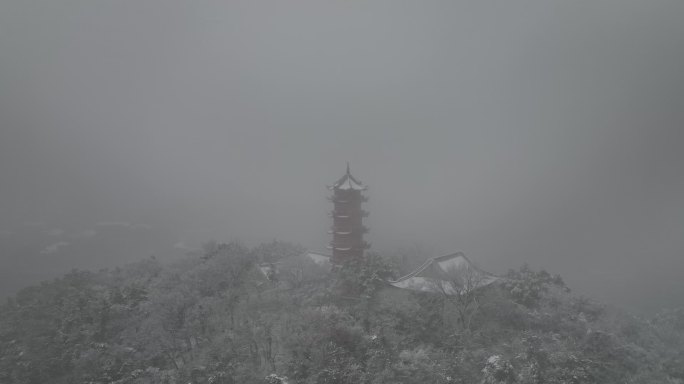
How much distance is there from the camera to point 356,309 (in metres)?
32.3

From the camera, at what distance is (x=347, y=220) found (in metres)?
39.4

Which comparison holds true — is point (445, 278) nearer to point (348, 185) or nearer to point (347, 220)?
point (347, 220)

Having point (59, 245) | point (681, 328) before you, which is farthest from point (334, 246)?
point (59, 245)

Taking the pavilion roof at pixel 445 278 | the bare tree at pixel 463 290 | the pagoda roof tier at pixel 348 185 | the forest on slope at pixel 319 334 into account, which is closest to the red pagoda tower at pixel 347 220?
the pagoda roof tier at pixel 348 185

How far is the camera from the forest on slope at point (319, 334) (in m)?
24.9

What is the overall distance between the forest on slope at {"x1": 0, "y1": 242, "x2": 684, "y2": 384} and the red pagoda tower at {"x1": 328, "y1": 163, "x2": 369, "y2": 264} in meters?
2.07

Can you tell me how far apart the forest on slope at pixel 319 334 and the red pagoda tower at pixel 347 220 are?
6.78ft

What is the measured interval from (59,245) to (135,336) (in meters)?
89.2

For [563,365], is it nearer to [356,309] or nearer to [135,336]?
[356,309]

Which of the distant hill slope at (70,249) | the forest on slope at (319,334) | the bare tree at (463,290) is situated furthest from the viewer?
the distant hill slope at (70,249)

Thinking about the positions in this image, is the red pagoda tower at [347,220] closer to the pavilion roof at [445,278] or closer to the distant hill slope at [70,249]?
the pavilion roof at [445,278]

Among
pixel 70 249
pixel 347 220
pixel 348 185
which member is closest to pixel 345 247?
pixel 347 220

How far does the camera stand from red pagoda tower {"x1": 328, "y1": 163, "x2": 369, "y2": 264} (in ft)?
129

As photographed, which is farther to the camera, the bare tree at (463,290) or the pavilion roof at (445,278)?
the pavilion roof at (445,278)
